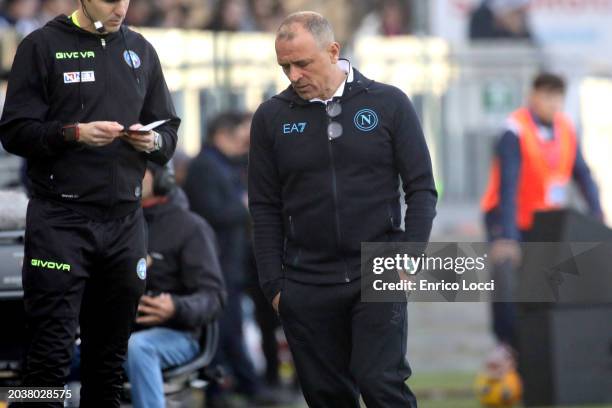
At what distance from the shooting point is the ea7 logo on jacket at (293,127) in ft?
22.3

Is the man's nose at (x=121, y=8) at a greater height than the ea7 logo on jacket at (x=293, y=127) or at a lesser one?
greater

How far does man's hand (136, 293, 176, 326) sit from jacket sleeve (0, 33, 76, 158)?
1516 millimetres

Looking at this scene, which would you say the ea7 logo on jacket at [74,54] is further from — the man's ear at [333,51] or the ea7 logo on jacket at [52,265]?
the man's ear at [333,51]

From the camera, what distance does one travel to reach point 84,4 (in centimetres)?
675

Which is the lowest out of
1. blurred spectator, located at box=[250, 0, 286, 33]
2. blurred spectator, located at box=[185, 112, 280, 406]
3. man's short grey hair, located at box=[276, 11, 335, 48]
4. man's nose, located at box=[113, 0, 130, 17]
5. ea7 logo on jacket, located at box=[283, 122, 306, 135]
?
blurred spectator, located at box=[185, 112, 280, 406]

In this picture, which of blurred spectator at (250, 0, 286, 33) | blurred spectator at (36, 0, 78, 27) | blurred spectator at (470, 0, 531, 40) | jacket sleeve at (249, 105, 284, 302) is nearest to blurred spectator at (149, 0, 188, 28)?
blurred spectator at (250, 0, 286, 33)

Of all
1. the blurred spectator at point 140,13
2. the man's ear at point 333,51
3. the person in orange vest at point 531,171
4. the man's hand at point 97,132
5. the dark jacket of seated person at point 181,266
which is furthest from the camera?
the blurred spectator at point 140,13

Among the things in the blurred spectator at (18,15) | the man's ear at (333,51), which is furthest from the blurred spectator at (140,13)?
the man's ear at (333,51)

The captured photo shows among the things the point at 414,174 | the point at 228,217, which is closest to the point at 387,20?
the point at 228,217

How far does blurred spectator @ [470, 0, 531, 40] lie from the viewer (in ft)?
57.4

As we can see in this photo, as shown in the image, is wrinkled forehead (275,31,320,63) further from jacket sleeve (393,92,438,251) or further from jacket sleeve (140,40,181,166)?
jacket sleeve (140,40,181,166)

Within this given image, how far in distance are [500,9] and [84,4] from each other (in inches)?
442

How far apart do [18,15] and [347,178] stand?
7.09 m

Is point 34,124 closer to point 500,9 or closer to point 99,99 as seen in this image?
point 99,99
